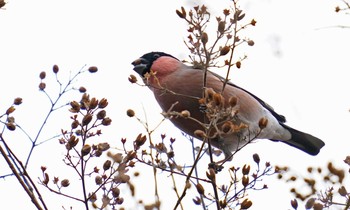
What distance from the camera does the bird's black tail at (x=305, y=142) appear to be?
550cm

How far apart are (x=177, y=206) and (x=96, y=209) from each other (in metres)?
0.36

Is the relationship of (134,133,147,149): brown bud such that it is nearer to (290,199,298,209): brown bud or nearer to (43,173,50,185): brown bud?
→ (43,173,50,185): brown bud

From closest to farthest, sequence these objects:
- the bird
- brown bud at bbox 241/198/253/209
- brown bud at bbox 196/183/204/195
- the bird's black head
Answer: brown bud at bbox 241/198/253/209
brown bud at bbox 196/183/204/195
the bird
the bird's black head

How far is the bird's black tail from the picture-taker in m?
5.50

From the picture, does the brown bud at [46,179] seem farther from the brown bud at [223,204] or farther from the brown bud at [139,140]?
the brown bud at [223,204]

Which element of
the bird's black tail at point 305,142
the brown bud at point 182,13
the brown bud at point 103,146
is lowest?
the bird's black tail at point 305,142

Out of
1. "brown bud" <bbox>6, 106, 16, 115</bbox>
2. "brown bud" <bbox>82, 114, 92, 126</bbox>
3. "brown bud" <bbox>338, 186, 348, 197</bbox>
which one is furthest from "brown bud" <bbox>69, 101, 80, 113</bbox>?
"brown bud" <bbox>338, 186, 348, 197</bbox>

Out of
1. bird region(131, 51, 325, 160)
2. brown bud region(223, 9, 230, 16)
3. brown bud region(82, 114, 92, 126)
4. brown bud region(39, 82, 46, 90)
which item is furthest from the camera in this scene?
bird region(131, 51, 325, 160)

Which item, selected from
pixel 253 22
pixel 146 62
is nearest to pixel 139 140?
pixel 253 22

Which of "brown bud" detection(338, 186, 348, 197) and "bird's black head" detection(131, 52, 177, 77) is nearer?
"brown bud" detection(338, 186, 348, 197)

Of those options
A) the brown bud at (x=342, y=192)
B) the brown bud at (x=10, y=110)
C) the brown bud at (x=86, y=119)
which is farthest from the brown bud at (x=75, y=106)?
the brown bud at (x=342, y=192)

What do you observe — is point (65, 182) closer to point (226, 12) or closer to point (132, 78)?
point (132, 78)

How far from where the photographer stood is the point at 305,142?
555cm

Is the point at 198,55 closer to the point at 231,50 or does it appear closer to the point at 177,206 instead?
the point at 231,50
